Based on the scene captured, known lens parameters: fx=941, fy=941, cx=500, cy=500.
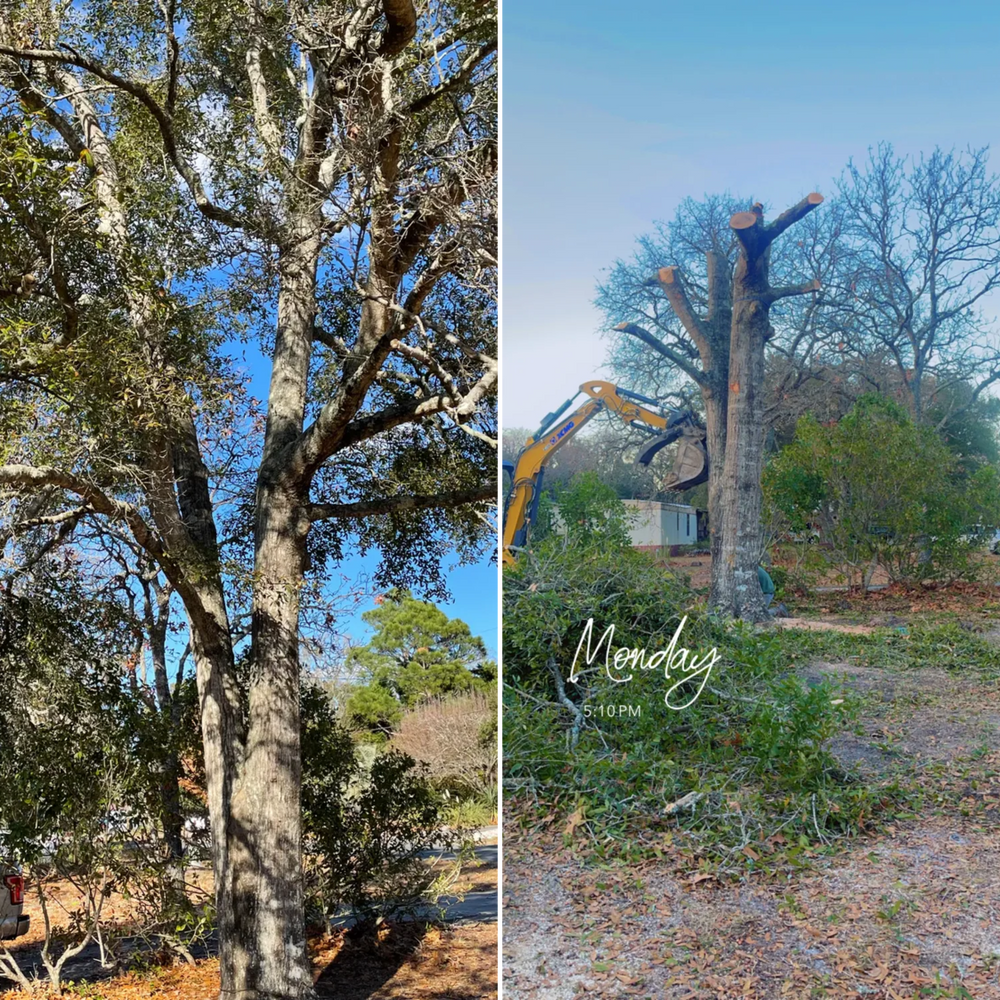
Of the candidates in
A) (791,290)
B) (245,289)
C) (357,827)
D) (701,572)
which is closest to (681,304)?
(791,290)

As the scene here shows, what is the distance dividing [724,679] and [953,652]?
51 centimetres

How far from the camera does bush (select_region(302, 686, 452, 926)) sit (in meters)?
4.64

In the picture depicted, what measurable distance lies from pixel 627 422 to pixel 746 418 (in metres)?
0.27

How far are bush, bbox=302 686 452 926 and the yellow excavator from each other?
9.26ft

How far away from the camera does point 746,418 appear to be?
2.13 metres

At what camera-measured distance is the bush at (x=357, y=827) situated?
15.2 ft

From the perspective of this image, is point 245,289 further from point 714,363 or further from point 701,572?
point 701,572

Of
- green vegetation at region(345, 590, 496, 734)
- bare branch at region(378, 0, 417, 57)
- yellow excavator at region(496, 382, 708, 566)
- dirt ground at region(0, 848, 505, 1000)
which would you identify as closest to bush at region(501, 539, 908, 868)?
yellow excavator at region(496, 382, 708, 566)

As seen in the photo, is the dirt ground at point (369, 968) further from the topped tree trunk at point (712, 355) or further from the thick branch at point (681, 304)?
the thick branch at point (681, 304)

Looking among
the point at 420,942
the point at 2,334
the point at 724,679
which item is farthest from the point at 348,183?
the point at 420,942

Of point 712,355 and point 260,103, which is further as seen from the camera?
point 260,103

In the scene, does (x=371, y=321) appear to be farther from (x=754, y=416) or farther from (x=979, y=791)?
(x=979, y=791)

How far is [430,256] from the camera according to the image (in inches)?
166

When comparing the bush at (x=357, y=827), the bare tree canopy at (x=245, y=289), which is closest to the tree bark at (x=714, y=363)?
the bare tree canopy at (x=245, y=289)
